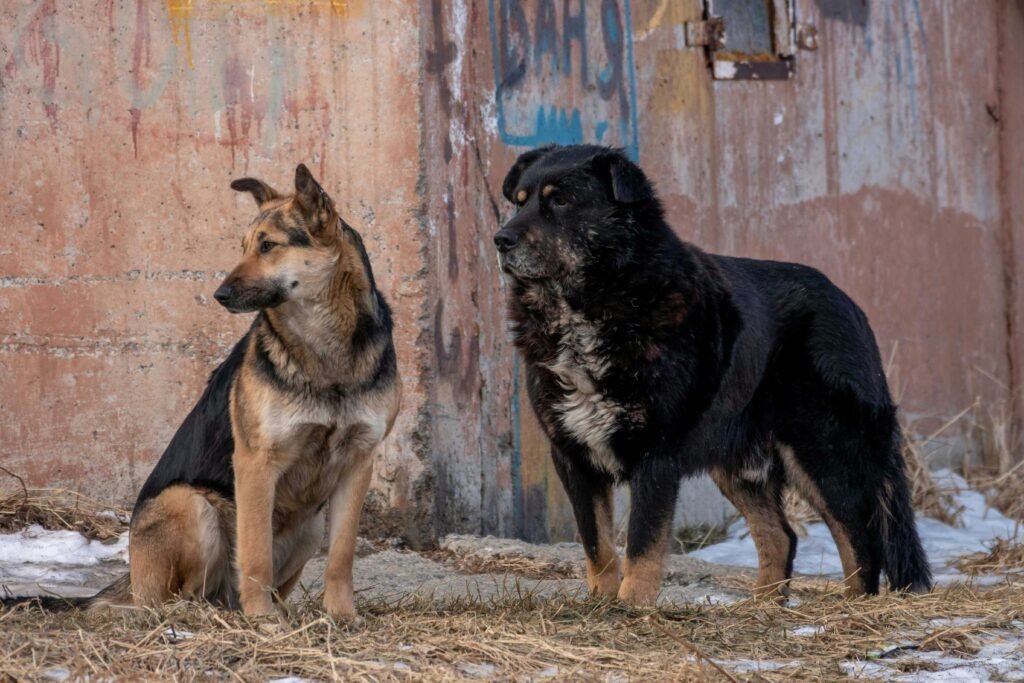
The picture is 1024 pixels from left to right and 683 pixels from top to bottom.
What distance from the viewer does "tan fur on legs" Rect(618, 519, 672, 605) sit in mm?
5395

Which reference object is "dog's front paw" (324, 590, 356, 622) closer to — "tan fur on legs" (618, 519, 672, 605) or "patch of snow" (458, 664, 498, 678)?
"patch of snow" (458, 664, 498, 678)

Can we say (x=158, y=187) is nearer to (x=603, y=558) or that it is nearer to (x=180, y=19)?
(x=180, y=19)

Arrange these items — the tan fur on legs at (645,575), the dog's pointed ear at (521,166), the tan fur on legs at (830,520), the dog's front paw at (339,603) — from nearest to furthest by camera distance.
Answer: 1. the dog's front paw at (339,603)
2. the tan fur on legs at (645,575)
3. the dog's pointed ear at (521,166)
4. the tan fur on legs at (830,520)

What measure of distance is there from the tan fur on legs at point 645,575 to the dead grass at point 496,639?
0.17 metres

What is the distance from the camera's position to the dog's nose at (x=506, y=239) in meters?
5.55

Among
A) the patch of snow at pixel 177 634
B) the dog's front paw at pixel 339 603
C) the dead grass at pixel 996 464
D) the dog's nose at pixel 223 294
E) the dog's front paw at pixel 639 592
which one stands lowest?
the dead grass at pixel 996 464

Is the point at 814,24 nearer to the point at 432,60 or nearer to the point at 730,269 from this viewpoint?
the point at 432,60

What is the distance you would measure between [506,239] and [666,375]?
86cm

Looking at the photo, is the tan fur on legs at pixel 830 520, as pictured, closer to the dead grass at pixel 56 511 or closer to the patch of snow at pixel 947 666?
the patch of snow at pixel 947 666

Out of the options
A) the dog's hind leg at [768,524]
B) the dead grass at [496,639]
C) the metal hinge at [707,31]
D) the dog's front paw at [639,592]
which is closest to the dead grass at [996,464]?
the metal hinge at [707,31]

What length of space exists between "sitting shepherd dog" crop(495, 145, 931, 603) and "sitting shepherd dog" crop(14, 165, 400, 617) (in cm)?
77

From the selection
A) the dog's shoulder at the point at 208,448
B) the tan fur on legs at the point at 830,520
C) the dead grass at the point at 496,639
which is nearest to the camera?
the dead grass at the point at 496,639

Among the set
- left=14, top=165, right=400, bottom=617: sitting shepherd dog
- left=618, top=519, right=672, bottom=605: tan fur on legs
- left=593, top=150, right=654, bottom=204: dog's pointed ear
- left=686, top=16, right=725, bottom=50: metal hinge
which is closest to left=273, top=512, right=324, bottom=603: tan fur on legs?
left=14, top=165, right=400, bottom=617: sitting shepherd dog

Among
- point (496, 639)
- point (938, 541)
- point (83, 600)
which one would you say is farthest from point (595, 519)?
point (938, 541)
